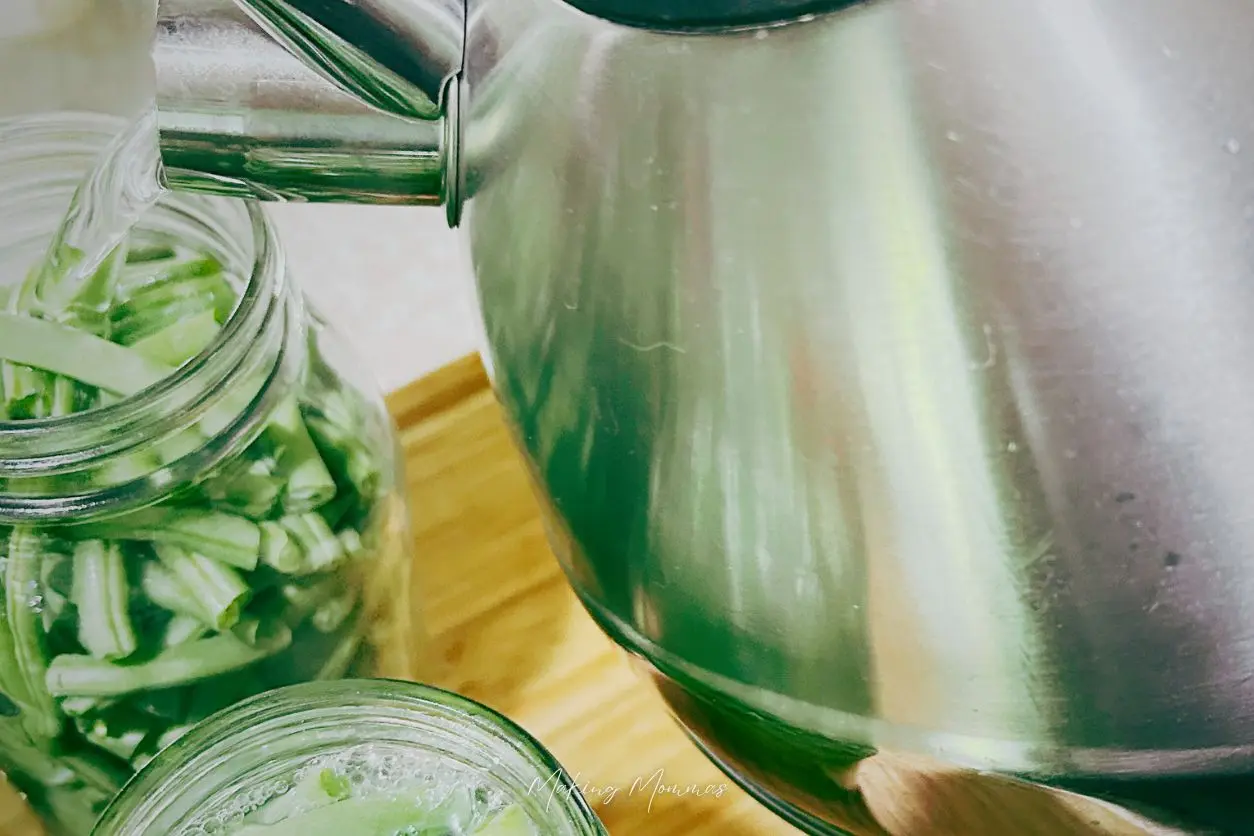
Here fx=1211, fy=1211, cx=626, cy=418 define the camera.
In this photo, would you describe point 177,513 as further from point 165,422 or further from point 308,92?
point 308,92

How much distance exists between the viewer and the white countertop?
2.09ft

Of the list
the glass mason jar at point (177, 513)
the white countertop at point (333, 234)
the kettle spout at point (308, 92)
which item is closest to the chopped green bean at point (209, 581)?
the glass mason jar at point (177, 513)

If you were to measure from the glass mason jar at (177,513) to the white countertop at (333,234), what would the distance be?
0.18 m

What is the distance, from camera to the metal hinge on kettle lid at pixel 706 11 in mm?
201

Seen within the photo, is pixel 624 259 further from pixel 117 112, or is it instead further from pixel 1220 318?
pixel 117 112

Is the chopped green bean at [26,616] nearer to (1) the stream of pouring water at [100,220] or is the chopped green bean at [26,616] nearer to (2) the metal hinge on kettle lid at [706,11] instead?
(1) the stream of pouring water at [100,220]

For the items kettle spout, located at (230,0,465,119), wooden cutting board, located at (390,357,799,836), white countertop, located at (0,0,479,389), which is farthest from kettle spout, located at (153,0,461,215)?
white countertop, located at (0,0,479,389)

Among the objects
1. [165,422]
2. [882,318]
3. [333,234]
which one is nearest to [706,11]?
[882,318]

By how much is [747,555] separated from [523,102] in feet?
0.33

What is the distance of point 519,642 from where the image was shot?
0.45m

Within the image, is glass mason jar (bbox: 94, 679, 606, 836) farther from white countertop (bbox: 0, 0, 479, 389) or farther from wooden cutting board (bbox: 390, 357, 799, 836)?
white countertop (bbox: 0, 0, 479, 389)

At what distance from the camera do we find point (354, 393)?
42cm

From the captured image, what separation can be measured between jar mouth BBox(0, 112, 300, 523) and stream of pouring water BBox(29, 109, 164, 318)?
0.11 ft

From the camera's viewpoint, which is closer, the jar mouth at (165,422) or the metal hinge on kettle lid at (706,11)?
the metal hinge on kettle lid at (706,11)
